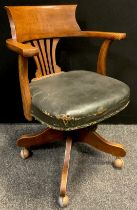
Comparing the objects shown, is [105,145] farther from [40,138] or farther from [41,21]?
[41,21]

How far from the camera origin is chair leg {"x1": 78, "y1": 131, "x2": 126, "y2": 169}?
1.52m

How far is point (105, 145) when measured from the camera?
1532mm

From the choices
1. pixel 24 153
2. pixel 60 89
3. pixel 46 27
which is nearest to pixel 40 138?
pixel 24 153

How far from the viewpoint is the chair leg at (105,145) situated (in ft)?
4.98

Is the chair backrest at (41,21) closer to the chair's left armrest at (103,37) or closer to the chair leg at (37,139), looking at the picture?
the chair's left armrest at (103,37)

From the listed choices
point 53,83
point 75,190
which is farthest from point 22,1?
point 75,190

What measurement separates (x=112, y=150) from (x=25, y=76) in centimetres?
62

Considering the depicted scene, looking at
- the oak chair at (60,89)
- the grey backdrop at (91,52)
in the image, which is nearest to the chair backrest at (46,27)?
the oak chair at (60,89)

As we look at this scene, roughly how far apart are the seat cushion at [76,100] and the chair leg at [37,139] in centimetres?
28

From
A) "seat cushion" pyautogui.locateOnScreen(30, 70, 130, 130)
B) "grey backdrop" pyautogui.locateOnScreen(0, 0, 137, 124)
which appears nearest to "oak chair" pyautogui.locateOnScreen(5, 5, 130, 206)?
"seat cushion" pyautogui.locateOnScreen(30, 70, 130, 130)

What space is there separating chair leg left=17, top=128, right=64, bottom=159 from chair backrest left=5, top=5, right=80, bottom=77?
0.32 m

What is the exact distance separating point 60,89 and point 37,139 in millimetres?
408

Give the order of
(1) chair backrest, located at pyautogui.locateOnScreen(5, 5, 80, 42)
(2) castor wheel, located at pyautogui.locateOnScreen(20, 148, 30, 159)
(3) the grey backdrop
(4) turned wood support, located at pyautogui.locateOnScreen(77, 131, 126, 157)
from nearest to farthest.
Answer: (1) chair backrest, located at pyautogui.locateOnScreen(5, 5, 80, 42), (4) turned wood support, located at pyautogui.locateOnScreen(77, 131, 126, 157), (2) castor wheel, located at pyautogui.locateOnScreen(20, 148, 30, 159), (3) the grey backdrop

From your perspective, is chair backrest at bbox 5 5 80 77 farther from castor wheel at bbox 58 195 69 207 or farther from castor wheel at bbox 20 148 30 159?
castor wheel at bbox 58 195 69 207
